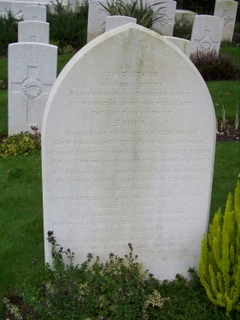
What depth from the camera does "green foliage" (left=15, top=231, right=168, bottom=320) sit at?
3.34 meters

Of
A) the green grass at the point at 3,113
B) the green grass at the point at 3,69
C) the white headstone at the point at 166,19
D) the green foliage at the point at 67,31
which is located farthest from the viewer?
the white headstone at the point at 166,19

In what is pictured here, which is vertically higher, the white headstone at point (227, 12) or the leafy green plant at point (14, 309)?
the white headstone at point (227, 12)

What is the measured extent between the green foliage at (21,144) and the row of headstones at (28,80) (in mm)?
203

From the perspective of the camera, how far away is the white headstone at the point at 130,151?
3291 mm

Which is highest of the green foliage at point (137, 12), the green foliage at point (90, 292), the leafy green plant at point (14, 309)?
the green foliage at point (137, 12)

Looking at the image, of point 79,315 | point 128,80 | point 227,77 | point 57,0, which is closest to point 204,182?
point 128,80

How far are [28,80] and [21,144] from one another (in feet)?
2.76

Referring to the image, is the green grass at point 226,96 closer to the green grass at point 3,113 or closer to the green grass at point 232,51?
the green grass at point 232,51

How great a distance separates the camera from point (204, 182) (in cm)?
364

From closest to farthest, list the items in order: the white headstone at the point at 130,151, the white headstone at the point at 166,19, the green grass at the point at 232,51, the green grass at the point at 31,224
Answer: the white headstone at the point at 130,151, the green grass at the point at 31,224, the green grass at the point at 232,51, the white headstone at the point at 166,19

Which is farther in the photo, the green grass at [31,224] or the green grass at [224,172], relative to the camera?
the green grass at [224,172]

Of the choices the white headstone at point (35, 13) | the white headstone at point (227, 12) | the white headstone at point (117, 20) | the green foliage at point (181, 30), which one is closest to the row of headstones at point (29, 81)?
the white headstone at point (117, 20)

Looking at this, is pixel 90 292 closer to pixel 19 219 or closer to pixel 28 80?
pixel 19 219

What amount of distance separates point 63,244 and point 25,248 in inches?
32.8
